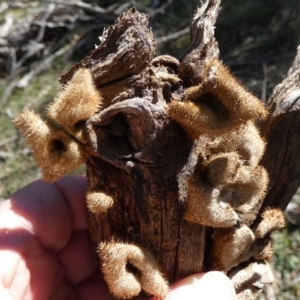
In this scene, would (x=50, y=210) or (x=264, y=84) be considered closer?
(x=50, y=210)

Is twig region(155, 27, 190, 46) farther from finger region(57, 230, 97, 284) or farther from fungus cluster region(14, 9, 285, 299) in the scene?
fungus cluster region(14, 9, 285, 299)

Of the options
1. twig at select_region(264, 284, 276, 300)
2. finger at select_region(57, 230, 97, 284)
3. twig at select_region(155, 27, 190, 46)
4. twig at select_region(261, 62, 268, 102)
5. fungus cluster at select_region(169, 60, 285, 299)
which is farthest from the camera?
twig at select_region(155, 27, 190, 46)

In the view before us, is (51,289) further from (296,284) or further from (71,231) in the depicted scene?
(296,284)

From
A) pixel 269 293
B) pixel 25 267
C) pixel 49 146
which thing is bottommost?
pixel 269 293

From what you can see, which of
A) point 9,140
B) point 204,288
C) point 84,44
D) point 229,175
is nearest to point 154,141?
point 229,175

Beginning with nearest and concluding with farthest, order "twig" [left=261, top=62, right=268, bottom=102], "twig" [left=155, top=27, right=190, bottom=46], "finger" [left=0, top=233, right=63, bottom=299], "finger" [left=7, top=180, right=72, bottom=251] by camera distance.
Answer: "finger" [left=0, top=233, right=63, bottom=299], "finger" [left=7, top=180, right=72, bottom=251], "twig" [left=261, top=62, right=268, bottom=102], "twig" [left=155, top=27, right=190, bottom=46]

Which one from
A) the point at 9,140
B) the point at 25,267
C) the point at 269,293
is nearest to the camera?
the point at 25,267

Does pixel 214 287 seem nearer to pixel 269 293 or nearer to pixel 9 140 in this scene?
pixel 269 293

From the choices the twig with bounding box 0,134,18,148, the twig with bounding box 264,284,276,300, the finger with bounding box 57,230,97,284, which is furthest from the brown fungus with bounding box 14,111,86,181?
the twig with bounding box 0,134,18,148
